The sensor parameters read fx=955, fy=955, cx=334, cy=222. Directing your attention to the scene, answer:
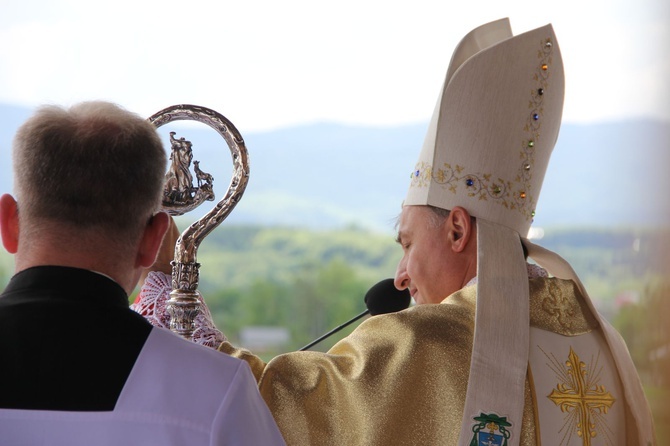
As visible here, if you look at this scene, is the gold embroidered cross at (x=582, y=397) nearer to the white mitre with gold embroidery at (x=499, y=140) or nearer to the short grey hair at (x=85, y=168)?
the white mitre with gold embroidery at (x=499, y=140)

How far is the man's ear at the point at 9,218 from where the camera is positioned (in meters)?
1.26

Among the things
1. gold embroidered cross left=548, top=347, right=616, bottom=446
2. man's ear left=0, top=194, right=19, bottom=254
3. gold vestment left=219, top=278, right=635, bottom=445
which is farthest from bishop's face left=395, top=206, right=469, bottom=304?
man's ear left=0, top=194, right=19, bottom=254

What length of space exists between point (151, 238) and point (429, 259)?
3.78ft

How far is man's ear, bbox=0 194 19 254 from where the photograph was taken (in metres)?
1.26

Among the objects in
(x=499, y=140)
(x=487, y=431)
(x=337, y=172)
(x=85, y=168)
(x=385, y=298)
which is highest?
(x=337, y=172)

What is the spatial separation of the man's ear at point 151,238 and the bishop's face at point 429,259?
1136 millimetres

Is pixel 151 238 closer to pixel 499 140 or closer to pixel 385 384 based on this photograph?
pixel 385 384

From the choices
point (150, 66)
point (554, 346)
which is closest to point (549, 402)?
point (554, 346)

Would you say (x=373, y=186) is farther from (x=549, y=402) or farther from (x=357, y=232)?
(x=549, y=402)

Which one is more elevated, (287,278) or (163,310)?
(287,278)

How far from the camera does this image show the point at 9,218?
1.26 metres

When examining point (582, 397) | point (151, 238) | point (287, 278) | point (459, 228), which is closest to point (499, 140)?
point (459, 228)

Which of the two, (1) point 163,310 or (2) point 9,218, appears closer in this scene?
(2) point 9,218

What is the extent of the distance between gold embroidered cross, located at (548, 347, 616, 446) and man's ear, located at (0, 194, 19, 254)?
4.22ft
